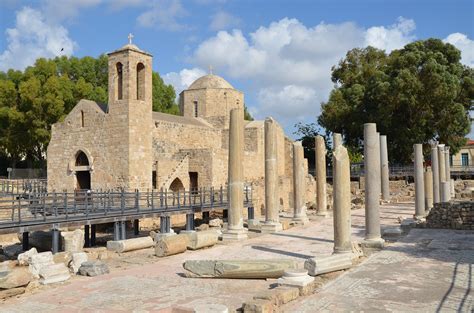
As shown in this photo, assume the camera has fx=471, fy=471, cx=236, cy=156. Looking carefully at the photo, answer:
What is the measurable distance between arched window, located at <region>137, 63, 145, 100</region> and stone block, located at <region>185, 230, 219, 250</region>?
13784mm

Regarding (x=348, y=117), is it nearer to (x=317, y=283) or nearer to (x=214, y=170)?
(x=214, y=170)

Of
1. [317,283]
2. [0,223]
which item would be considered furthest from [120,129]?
[317,283]

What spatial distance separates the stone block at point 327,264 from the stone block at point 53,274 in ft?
17.3

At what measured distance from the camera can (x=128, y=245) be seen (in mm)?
13797

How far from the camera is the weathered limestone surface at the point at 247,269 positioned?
380 inches

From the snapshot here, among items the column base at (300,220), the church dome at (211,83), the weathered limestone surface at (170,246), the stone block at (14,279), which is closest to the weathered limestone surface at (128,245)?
the weathered limestone surface at (170,246)

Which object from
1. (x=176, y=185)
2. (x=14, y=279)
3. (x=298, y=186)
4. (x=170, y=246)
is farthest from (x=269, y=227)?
(x=176, y=185)

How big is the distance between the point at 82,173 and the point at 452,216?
2032cm

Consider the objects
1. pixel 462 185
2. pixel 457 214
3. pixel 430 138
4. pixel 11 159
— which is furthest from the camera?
pixel 11 159

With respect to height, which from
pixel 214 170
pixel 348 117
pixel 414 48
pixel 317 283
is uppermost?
pixel 414 48

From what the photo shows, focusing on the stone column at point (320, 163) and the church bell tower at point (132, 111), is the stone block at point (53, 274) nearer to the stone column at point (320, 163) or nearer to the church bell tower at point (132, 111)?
the stone column at point (320, 163)

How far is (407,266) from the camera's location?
10.3 metres

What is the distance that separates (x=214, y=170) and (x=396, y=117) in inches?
704

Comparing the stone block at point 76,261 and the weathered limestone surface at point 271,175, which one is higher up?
the weathered limestone surface at point 271,175
